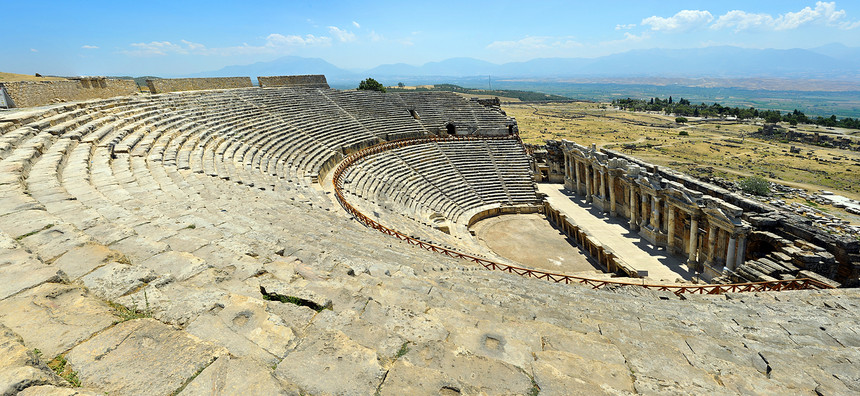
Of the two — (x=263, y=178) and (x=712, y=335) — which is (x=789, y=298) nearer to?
(x=712, y=335)

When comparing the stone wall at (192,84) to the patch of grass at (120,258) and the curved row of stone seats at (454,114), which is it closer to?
the curved row of stone seats at (454,114)

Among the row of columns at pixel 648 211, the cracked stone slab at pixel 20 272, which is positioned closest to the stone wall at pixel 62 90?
the cracked stone slab at pixel 20 272

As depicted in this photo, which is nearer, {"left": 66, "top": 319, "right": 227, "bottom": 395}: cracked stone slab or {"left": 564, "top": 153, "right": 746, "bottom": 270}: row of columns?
{"left": 66, "top": 319, "right": 227, "bottom": 395}: cracked stone slab

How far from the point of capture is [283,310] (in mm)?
4859

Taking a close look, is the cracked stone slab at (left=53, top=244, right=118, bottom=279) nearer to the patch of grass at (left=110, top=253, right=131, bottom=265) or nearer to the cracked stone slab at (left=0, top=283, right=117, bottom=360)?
the patch of grass at (left=110, top=253, right=131, bottom=265)

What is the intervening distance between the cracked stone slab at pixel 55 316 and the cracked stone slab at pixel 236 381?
129 centimetres

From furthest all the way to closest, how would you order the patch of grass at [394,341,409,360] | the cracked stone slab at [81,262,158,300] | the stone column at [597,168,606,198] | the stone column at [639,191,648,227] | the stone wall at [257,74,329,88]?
the stone wall at [257,74,329,88]
the stone column at [597,168,606,198]
the stone column at [639,191,648,227]
the cracked stone slab at [81,262,158,300]
the patch of grass at [394,341,409,360]

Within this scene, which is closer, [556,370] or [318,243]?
[556,370]

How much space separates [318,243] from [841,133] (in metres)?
111

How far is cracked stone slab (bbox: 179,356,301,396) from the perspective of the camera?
328 cm

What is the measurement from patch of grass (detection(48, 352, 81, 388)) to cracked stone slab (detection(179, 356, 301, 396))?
823mm

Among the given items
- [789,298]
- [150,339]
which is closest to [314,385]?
[150,339]

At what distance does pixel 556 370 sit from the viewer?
15.1ft

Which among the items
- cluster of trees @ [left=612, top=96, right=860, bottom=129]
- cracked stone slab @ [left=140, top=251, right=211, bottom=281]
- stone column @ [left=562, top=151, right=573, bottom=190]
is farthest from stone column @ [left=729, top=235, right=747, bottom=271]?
cluster of trees @ [left=612, top=96, right=860, bottom=129]
